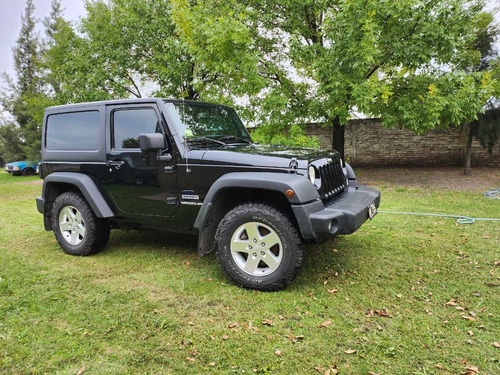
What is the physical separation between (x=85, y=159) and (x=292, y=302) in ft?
9.51

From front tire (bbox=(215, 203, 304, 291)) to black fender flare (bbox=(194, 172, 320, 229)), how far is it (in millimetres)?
229

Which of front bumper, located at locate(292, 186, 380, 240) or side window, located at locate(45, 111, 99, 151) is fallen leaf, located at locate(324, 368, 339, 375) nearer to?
front bumper, located at locate(292, 186, 380, 240)

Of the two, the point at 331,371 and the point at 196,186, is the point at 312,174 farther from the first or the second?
the point at 331,371

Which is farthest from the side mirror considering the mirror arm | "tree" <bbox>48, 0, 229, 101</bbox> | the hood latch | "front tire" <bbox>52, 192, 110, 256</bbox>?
"tree" <bbox>48, 0, 229, 101</bbox>

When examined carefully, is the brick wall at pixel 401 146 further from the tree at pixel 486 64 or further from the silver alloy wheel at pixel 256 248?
the silver alloy wheel at pixel 256 248

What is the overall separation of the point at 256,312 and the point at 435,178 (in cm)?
972

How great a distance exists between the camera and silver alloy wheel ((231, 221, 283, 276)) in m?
3.16

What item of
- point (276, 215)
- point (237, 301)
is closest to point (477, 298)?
point (276, 215)

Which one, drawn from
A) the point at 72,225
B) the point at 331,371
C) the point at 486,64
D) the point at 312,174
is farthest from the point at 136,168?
the point at 486,64

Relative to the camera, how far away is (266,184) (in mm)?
3029

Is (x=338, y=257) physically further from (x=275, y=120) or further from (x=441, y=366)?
(x=275, y=120)

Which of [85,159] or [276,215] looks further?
[85,159]

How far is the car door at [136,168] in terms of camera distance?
3.69 metres

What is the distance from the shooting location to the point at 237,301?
3078mm
